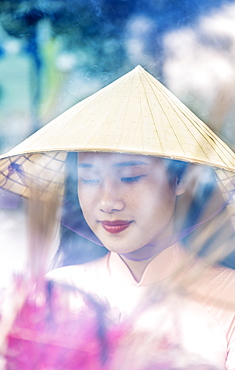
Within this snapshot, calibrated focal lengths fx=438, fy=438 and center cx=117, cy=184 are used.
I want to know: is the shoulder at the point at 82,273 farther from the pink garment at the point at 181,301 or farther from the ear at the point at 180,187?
the ear at the point at 180,187

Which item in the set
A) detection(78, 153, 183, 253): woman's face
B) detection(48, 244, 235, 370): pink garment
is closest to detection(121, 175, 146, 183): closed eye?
detection(78, 153, 183, 253): woman's face

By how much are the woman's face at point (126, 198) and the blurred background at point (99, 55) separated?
13cm

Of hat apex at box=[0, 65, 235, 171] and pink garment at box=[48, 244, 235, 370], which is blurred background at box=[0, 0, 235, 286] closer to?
hat apex at box=[0, 65, 235, 171]

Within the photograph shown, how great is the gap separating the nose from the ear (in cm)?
9

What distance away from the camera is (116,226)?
639 mm

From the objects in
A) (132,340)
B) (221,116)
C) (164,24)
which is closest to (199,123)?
(221,116)

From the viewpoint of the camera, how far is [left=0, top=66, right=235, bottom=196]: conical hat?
1.79ft

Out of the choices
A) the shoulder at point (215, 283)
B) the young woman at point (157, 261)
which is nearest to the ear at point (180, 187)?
the young woman at point (157, 261)

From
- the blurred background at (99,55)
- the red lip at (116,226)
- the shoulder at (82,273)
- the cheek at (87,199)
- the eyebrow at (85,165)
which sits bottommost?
the shoulder at (82,273)

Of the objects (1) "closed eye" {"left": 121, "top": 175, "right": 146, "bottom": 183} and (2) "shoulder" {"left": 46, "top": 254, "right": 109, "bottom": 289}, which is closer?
(1) "closed eye" {"left": 121, "top": 175, "right": 146, "bottom": 183}

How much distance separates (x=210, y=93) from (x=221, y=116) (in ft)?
0.13

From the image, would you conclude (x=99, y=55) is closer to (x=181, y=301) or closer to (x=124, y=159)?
(x=124, y=159)

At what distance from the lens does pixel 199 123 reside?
25.2 inches

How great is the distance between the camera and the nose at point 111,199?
0.62 metres
